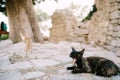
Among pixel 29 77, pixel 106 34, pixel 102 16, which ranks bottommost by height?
pixel 29 77

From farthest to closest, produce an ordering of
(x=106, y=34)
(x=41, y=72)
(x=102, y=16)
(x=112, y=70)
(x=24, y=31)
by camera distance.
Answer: (x=24, y=31), (x=102, y=16), (x=106, y=34), (x=41, y=72), (x=112, y=70)

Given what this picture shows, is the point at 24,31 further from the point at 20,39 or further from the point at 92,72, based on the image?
the point at 92,72

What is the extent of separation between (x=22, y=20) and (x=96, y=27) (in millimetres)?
3162

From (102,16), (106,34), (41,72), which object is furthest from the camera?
(102,16)

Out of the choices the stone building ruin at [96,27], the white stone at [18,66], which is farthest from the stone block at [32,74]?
the stone building ruin at [96,27]

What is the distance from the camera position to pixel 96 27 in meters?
8.44

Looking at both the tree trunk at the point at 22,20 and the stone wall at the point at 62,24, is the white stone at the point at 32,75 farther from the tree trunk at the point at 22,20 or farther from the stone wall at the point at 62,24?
the stone wall at the point at 62,24

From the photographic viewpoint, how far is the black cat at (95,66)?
4.02 metres

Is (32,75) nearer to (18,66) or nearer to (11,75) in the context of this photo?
(11,75)

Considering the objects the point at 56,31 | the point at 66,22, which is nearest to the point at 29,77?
the point at 66,22

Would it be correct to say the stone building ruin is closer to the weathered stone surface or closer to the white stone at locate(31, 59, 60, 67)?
the weathered stone surface

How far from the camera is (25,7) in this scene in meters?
9.72

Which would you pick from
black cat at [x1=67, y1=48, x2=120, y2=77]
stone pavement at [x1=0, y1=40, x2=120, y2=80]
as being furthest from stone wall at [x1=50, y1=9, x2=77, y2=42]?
black cat at [x1=67, y1=48, x2=120, y2=77]

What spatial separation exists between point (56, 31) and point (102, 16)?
4738mm
